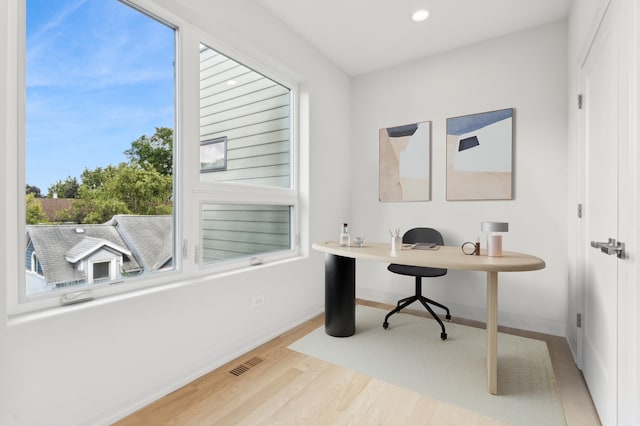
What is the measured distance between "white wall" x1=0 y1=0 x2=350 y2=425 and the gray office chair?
0.87 m

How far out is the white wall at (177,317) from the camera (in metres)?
1.42

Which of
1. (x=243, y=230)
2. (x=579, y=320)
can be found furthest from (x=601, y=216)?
(x=243, y=230)

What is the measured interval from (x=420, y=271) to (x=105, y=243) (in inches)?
102

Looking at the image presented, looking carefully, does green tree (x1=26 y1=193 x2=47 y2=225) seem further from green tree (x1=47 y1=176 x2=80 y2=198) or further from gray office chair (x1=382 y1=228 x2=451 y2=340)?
gray office chair (x1=382 y1=228 x2=451 y2=340)

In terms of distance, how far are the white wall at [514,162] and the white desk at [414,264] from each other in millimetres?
991

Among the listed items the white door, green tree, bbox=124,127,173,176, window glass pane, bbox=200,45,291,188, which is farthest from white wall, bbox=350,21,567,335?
green tree, bbox=124,127,173,176

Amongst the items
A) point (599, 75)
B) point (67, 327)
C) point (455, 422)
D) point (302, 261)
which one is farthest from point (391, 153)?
point (67, 327)

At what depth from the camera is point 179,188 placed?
7.27 ft

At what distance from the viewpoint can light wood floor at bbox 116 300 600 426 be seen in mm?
1740

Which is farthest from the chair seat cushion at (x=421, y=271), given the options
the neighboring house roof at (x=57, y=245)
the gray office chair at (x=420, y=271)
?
the neighboring house roof at (x=57, y=245)

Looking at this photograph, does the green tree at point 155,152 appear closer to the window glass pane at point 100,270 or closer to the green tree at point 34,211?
the green tree at point 34,211

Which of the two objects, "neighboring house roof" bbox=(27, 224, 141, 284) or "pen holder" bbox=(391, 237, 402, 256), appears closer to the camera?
"neighboring house roof" bbox=(27, 224, 141, 284)

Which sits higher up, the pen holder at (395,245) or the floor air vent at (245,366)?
the pen holder at (395,245)

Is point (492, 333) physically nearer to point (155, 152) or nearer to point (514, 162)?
point (514, 162)
